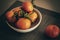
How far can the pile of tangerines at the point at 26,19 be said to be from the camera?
26.5 inches

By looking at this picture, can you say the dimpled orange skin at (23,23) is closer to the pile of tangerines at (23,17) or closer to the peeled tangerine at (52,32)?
the pile of tangerines at (23,17)

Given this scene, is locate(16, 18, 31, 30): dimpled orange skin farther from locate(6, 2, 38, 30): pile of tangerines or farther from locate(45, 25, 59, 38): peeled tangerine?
locate(45, 25, 59, 38): peeled tangerine

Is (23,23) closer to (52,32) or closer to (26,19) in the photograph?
(26,19)

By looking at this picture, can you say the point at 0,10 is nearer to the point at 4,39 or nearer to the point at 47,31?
the point at 4,39

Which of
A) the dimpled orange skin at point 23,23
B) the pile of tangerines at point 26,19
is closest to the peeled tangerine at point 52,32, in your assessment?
the pile of tangerines at point 26,19

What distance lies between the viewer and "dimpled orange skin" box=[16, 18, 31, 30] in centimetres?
67

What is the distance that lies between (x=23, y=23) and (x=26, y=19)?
3 centimetres

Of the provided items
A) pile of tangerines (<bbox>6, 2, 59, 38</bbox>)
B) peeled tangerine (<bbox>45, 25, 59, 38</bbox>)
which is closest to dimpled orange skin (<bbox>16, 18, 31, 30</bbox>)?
pile of tangerines (<bbox>6, 2, 59, 38</bbox>)

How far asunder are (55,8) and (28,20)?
37cm

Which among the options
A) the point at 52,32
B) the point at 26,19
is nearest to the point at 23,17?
the point at 26,19

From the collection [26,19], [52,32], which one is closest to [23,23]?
[26,19]

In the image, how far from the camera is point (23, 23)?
670 mm

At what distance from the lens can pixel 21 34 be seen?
28.6 inches

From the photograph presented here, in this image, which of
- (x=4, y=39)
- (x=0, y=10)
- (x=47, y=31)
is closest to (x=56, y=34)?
(x=47, y=31)
